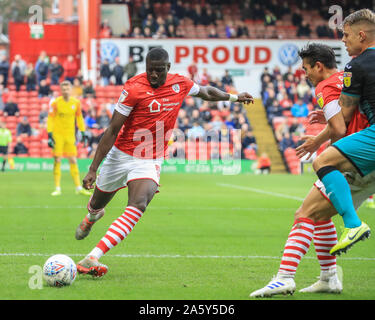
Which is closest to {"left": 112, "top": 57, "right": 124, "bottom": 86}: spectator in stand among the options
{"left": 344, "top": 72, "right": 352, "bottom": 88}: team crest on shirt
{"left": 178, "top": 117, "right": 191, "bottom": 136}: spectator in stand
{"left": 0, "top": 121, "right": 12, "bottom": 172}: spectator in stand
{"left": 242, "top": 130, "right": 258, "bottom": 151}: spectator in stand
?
{"left": 178, "top": 117, "right": 191, "bottom": 136}: spectator in stand

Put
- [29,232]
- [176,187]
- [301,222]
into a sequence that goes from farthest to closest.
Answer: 1. [176,187]
2. [29,232]
3. [301,222]

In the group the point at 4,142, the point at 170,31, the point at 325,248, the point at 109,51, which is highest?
the point at 170,31

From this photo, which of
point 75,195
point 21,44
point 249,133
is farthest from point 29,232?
point 21,44

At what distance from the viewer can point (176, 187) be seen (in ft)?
68.3

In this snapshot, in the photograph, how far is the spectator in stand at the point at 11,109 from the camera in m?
31.3

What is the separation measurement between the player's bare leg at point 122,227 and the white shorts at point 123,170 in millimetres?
97

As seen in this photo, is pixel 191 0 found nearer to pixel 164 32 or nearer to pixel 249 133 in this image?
pixel 164 32

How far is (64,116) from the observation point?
16938 mm

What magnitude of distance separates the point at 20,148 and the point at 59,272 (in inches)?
927

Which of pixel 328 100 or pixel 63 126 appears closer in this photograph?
pixel 328 100

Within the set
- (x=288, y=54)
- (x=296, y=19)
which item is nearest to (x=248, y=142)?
(x=288, y=54)

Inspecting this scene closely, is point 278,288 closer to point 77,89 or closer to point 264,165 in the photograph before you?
point 264,165

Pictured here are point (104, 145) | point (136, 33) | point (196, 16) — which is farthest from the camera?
point (196, 16)
